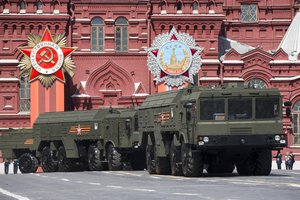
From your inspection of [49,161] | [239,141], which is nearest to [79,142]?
[49,161]

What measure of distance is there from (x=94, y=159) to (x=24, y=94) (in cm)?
2557

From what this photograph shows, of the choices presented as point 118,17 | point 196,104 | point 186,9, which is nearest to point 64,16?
point 118,17

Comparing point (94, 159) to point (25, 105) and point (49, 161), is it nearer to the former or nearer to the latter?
point (49, 161)

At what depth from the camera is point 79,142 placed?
47.5 m

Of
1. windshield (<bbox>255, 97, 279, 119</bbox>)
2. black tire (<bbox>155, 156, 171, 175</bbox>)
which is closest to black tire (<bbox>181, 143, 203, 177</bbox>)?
windshield (<bbox>255, 97, 279, 119</bbox>)

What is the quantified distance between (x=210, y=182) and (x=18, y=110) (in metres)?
43.3

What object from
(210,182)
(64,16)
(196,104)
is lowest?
(210,182)

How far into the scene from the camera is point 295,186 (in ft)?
76.3

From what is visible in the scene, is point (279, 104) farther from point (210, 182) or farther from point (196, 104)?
point (210, 182)

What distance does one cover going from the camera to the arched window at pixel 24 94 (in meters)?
69.3

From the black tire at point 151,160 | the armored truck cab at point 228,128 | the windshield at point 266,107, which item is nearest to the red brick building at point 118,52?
the black tire at point 151,160

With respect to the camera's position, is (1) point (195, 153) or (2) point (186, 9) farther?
(2) point (186, 9)

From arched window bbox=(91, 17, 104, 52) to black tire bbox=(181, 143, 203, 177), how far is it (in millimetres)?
38872

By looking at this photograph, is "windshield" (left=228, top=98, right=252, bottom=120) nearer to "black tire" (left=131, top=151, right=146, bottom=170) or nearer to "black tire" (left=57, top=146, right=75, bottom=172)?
"black tire" (left=131, top=151, right=146, bottom=170)
